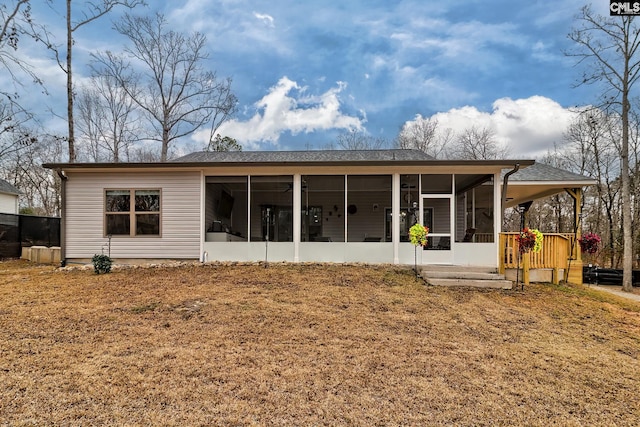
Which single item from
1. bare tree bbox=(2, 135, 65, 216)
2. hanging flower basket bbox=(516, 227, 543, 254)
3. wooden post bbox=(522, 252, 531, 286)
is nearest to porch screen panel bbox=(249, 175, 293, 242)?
hanging flower basket bbox=(516, 227, 543, 254)

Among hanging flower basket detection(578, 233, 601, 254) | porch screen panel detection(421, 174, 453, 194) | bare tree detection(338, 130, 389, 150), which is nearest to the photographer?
porch screen panel detection(421, 174, 453, 194)

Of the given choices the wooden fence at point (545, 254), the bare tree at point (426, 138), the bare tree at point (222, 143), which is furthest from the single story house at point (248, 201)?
the bare tree at point (426, 138)

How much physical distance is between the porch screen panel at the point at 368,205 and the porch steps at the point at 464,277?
6.49 ft

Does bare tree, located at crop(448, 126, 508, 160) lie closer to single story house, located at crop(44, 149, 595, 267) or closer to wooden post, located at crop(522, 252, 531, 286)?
single story house, located at crop(44, 149, 595, 267)

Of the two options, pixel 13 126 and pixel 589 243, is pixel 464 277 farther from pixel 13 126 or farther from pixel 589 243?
pixel 13 126

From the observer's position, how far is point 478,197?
11.4 meters

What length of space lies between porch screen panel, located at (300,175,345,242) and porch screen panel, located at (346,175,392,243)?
34cm

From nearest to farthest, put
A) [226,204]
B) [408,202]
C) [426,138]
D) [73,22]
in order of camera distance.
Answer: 1. [408,202]
2. [226,204]
3. [73,22]
4. [426,138]

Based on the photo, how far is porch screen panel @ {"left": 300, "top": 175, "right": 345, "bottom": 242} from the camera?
1036cm

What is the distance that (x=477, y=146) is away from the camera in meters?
26.8

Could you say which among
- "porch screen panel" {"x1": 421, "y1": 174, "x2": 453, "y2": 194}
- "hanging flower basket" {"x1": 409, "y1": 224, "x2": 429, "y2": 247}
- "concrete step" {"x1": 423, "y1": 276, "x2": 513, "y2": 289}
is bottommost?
"concrete step" {"x1": 423, "y1": 276, "x2": 513, "y2": 289}

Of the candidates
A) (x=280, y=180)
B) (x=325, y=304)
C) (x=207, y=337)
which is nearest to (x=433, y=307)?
(x=325, y=304)

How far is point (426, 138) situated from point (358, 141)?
208 inches

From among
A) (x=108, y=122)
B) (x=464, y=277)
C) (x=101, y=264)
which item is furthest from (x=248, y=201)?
(x=108, y=122)
